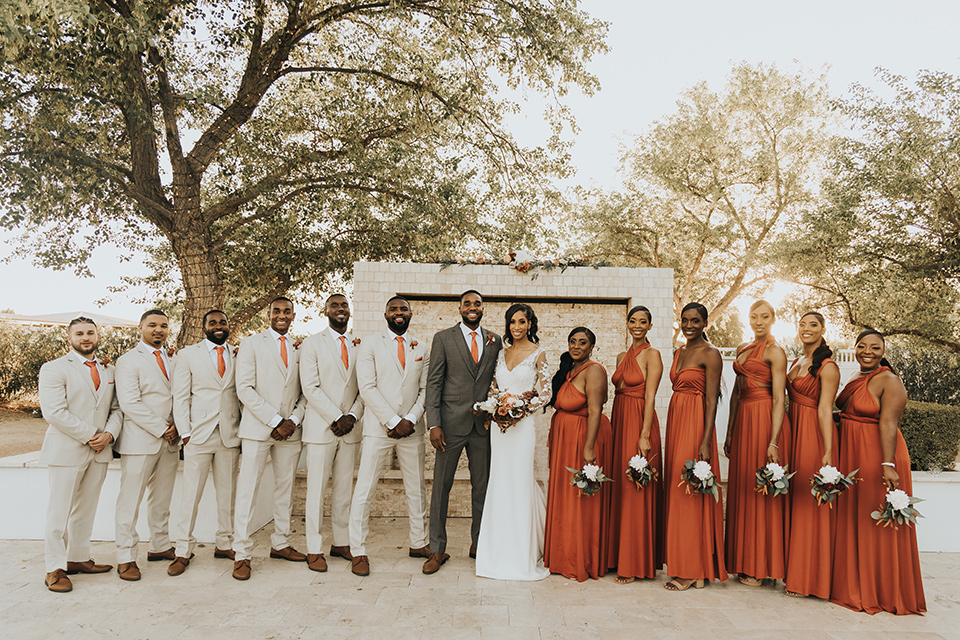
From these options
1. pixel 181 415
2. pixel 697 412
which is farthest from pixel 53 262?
pixel 697 412

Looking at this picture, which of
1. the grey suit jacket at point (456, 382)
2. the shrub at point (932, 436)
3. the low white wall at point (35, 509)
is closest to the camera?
the grey suit jacket at point (456, 382)

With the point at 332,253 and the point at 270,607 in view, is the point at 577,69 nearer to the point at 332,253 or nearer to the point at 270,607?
the point at 332,253

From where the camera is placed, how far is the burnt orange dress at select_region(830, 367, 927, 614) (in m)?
4.55

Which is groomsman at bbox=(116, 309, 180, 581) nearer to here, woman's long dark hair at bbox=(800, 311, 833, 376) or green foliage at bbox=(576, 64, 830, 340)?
woman's long dark hair at bbox=(800, 311, 833, 376)

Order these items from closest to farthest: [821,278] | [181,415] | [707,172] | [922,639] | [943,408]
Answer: [922,639]
[181,415]
[943,408]
[821,278]
[707,172]

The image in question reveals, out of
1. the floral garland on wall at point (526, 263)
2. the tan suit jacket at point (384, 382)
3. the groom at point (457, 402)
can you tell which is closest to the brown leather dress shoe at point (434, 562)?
the groom at point (457, 402)

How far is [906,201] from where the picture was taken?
12.9 m

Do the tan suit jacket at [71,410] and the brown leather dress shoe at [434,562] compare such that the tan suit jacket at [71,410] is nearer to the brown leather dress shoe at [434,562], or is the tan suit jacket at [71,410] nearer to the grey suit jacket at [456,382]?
the grey suit jacket at [456,382]

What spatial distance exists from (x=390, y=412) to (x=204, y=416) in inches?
64.9

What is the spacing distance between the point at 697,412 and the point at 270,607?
3640 millimetres

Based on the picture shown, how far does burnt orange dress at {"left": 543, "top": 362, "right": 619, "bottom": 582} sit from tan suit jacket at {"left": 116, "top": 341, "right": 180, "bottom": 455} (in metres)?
3.44

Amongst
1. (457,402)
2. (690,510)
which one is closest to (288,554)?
(457,402)

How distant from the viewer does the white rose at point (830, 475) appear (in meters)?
4.46

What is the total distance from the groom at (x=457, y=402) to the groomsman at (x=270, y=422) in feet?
4.17
